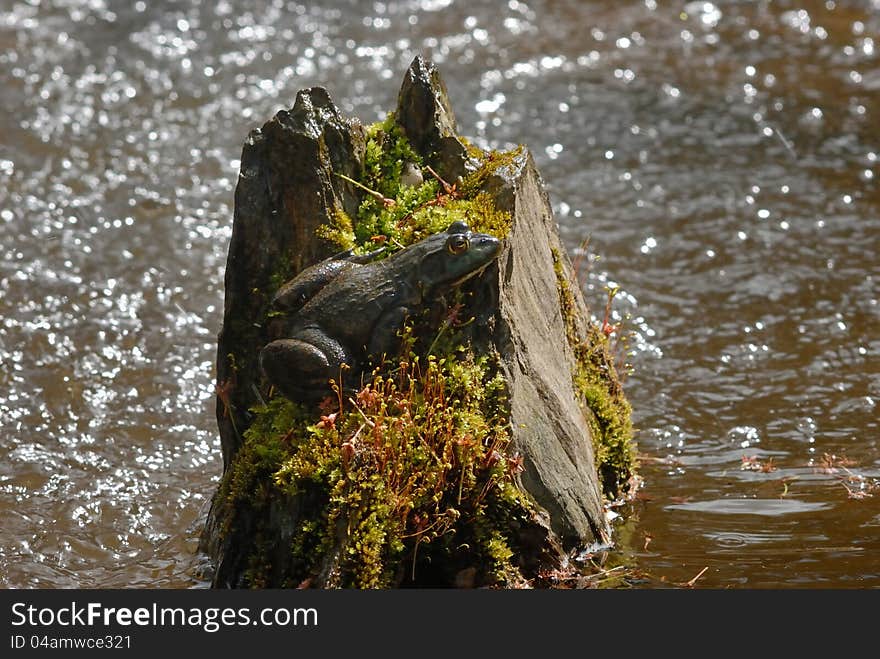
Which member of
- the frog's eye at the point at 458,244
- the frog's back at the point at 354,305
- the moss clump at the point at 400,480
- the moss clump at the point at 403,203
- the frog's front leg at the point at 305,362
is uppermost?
the moss clump at the point at 403,203

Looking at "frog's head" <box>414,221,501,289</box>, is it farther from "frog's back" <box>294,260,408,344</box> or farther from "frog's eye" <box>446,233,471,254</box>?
"frog's back" <box>294,260,408,344</box>

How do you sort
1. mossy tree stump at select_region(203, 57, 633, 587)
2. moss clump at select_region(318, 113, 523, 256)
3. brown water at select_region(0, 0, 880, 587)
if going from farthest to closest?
brown water at select_region(0, 0, 880, 587) < moss clump at select_region(318, 113, 523, 256) < mossy tree stump at select_region(203, 57, 633, 587)

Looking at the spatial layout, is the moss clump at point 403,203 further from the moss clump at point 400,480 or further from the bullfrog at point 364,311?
the moss clump at point 400,480

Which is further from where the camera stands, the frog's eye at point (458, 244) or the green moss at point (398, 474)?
the frog's eye at point (458, 244)

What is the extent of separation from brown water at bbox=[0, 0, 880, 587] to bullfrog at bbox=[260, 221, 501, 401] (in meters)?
1.75

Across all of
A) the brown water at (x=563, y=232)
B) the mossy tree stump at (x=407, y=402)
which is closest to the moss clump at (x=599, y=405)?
the mossy tree stump at (x=407, y=402)

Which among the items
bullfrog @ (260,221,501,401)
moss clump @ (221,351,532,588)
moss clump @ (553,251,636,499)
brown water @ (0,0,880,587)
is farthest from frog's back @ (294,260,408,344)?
brown water @ (0,0,880,587)

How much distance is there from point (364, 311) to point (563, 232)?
21.2 feet

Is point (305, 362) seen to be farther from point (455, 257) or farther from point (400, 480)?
point (455, 257)

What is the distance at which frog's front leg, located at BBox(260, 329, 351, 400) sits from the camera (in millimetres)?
5840

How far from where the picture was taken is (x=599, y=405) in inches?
301

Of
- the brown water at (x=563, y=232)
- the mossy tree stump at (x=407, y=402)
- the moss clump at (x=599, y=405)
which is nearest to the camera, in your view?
the mossy tree stump at (x=407, y=402)

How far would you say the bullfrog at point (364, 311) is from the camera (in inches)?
231

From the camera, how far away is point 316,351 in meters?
5.84
